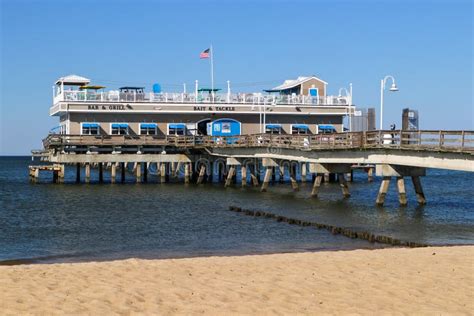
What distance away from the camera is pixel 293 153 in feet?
153

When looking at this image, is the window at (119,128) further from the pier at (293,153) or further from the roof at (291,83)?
the roof at (291,83)

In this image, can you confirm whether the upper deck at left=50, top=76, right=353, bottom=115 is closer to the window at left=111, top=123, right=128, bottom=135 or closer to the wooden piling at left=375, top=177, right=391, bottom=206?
the window at left=111, top=123, right=128, bottom=135

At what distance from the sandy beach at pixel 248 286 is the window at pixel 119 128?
4565 centimetres

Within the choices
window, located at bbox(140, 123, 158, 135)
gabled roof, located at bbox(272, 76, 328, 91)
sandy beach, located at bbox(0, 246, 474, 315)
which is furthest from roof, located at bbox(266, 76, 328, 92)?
sandy beach, located at bbox(0, 246, 474, 315)

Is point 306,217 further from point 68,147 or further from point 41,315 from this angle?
point 68,147

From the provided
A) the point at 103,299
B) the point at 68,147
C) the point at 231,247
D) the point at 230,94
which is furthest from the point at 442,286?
the point at 230,94

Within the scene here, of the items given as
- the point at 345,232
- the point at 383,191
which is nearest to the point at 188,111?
the point at 383,191

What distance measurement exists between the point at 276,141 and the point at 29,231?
22.0 metres

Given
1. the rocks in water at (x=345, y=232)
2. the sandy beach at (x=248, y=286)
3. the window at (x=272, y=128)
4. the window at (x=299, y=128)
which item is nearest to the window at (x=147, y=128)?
the window at (x=272, y=128)

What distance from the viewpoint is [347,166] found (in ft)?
142

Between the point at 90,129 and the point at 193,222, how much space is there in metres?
32.2

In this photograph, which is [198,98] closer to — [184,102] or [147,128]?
[184,102]

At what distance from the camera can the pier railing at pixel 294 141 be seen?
31.5 meters

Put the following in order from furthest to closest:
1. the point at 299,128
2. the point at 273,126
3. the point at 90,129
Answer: the point at 299,128, the point at 273,126, the point at 90,129
